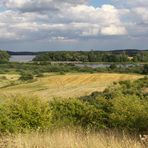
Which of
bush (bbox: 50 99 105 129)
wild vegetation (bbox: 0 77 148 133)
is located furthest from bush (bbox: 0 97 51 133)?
bush (bbox: 50 99 105 129)

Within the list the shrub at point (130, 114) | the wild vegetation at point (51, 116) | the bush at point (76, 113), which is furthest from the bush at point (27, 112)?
the shrub at point (130, 114)

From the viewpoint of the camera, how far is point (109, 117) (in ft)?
50.9

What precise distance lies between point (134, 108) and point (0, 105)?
178 inches

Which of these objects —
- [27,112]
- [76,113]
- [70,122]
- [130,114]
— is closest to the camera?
[27,112]

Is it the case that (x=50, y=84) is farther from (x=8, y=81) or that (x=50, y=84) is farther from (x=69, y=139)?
→ (x=69, y=139)

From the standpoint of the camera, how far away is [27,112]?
14266 millimetres

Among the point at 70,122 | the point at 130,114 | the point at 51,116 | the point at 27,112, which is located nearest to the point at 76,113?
the point at 70,122

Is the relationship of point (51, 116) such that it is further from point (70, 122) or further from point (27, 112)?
point (70, 122)

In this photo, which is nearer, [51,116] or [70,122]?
[51,116]

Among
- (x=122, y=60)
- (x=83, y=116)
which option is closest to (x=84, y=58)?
(x=122, y=60)

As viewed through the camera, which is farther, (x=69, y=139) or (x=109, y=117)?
(x=109, y=117)

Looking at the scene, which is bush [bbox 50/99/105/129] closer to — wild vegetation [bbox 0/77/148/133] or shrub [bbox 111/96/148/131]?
wild vegetation [bbox 0/77/148/133]

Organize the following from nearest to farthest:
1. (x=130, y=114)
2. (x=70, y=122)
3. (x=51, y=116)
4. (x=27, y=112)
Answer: (x=27, y=112)
(x=130, y=114)
(x=51, y=116)
(x=70, y=122)

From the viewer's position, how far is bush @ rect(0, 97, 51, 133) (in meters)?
13.4
